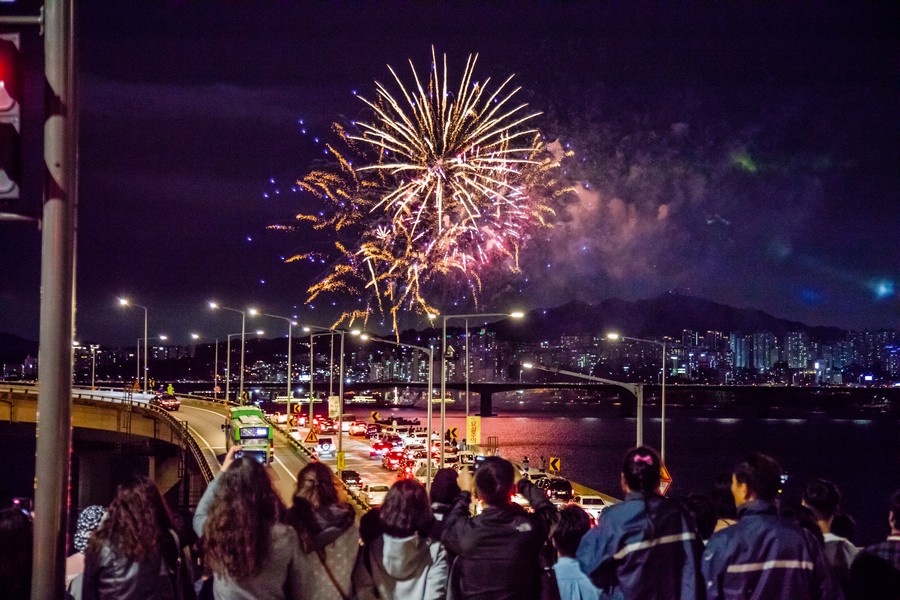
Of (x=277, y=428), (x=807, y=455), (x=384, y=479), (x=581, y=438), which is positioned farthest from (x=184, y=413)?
(x=807, y=455)

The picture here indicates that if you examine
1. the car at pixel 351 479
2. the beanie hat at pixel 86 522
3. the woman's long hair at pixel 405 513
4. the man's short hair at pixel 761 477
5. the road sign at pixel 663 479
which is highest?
the man's short hair at pixel 761 477

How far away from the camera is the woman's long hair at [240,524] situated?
192 inches

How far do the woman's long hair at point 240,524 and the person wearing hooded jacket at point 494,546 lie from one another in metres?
1.14

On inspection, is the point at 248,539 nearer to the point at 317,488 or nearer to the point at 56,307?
the point at 317,488

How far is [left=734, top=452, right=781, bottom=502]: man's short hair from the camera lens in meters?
5.15

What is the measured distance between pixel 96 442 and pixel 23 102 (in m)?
79.5

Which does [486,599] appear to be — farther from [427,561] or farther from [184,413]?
[184,413]

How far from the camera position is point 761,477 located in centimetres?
517

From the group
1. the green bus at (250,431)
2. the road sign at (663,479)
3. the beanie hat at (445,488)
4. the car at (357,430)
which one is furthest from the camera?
the car at (357,430)

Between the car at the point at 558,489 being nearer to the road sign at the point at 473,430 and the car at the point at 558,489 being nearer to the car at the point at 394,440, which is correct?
the road sign at the point at 473,430

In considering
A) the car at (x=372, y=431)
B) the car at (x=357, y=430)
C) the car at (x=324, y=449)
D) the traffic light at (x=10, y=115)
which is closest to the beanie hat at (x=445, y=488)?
the traffic light at (x=10, y=115)

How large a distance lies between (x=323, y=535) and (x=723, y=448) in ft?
347

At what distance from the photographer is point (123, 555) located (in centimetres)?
491

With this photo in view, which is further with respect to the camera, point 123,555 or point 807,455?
point 807,455
